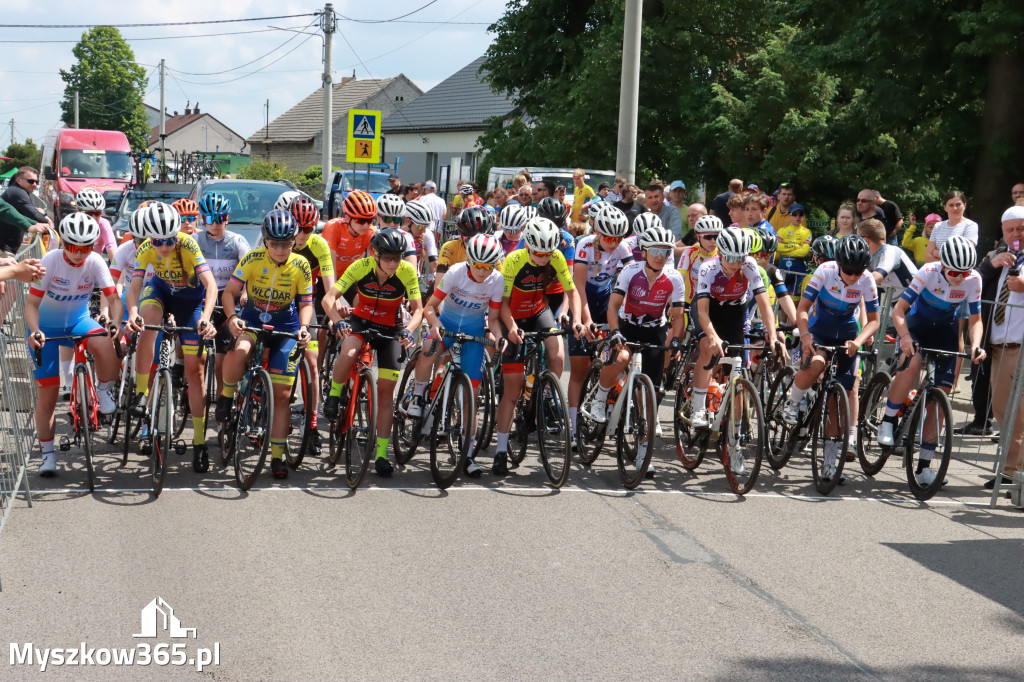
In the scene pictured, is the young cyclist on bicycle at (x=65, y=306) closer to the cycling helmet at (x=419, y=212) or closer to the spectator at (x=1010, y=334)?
the cycling helmet at (x=419, y=212)

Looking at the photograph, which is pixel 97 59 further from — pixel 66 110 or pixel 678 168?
pixel 678 168

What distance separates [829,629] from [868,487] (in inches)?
143

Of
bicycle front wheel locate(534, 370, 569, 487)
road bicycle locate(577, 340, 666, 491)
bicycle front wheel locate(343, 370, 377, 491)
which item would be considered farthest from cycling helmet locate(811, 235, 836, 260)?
bicycle front wheel locate(343, 370, 377, 491)

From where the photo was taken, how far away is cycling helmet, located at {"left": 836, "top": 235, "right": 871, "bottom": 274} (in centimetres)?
881

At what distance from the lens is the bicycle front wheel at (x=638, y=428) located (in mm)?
8414

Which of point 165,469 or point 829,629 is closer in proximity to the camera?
point 829,629

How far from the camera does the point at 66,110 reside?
109375 millimetres

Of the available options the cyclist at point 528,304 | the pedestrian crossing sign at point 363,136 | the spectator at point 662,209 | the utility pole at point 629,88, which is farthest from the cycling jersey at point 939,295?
the pedestrian crossing sign at point 363,136

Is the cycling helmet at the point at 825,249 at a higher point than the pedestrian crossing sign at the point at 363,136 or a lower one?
lower

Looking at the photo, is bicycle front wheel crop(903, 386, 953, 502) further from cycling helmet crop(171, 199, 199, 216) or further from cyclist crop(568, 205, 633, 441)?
cycling helmet crop(171, 199, 199, 216)

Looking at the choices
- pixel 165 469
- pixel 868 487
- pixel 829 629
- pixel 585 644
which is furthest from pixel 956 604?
pixel 165 469

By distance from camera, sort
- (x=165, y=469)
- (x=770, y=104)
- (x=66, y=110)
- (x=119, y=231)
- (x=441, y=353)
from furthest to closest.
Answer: (x=66, y=110), (x=770, y=104), (x=119, y=231), (x=441, y=353), (x=165, y=469)

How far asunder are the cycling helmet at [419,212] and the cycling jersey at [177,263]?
213 centimetres

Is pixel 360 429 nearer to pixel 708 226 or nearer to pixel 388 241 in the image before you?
pixel 388 241
